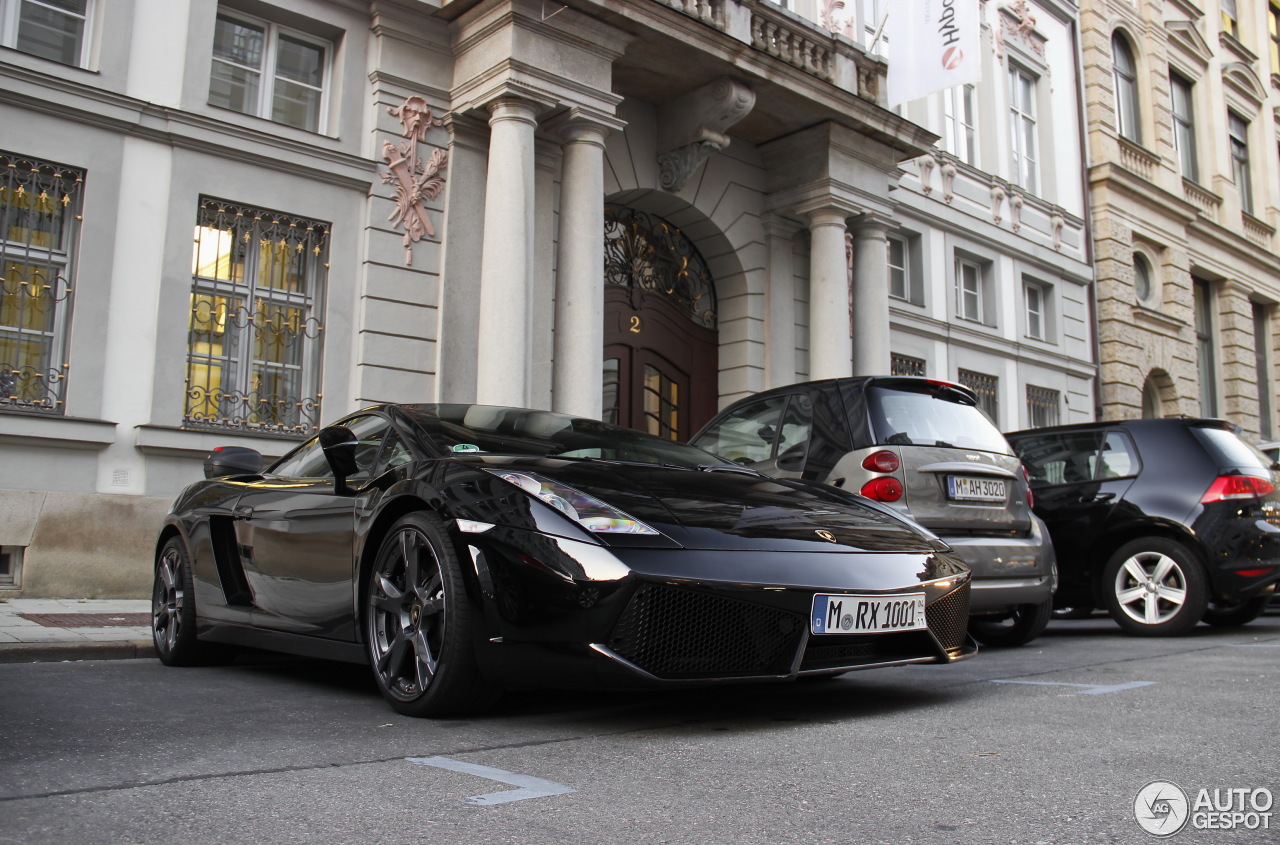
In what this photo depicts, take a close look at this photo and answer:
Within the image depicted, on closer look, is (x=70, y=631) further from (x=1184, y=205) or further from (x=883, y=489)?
(x=1184, y=205)

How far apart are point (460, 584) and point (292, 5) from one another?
9.14 m

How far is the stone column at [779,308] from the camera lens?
576 inches

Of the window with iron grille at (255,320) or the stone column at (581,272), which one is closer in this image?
the window with iron grille at (255,320)

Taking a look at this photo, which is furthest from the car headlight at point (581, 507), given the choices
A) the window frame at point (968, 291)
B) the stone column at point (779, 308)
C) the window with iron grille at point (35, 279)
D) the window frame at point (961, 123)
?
the window frame at point (961, 123)

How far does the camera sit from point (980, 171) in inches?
754

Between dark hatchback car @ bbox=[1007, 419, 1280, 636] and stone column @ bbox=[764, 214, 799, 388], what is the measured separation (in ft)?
21.9

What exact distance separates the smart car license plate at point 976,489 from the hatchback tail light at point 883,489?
1.10ft

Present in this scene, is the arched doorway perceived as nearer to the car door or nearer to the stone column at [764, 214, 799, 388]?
the stone column at [764, 214, 799, 388]

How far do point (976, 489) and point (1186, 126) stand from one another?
24475 mm

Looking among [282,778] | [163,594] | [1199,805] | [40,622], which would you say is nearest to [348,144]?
[40,622]

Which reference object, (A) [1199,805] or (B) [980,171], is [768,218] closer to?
(B) [980,171]

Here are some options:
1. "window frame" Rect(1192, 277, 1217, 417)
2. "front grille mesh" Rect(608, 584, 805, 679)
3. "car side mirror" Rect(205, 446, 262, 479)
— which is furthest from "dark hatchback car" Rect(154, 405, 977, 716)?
"window frame" Rect(1192, 277, 1217, 417)

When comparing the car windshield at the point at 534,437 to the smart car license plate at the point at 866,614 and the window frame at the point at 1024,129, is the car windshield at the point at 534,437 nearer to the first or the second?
the smart car license plate at the point at 866,614

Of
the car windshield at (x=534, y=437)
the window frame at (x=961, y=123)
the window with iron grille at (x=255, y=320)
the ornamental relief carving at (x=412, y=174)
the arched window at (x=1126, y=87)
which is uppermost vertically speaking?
the arched window at (x=1126, y=87)
